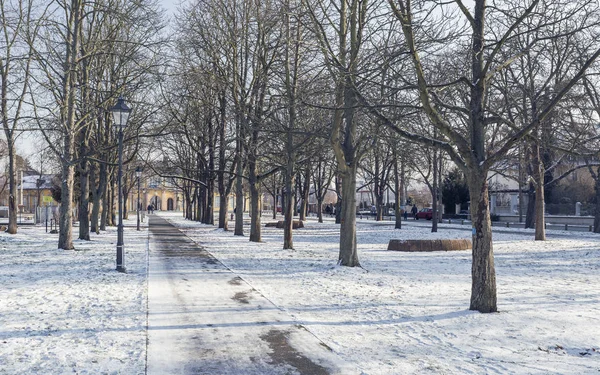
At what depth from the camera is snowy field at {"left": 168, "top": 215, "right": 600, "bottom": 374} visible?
6219mm

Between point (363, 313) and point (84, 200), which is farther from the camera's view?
point (84, 200)

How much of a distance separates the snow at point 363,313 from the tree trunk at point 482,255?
11.5 inches

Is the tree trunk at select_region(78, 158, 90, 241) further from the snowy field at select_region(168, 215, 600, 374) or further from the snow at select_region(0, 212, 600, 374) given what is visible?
the snowy field at select_region(168, 215, 600, 374)

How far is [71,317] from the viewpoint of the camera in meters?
7.99

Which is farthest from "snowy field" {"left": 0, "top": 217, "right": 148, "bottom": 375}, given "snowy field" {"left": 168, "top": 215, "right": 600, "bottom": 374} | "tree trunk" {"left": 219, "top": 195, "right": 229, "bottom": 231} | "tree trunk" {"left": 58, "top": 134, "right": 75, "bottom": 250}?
"tree trunk" {"left": 219, "top": 195, "right": 229, "bottom": 231}

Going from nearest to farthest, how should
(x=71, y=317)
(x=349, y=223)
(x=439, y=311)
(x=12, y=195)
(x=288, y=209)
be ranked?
1. (x=71, y=317)
2. (x=439, y=311)
3. (x=349, y=223)
4. (x=288, y=209)
5. (x=12, y=195)

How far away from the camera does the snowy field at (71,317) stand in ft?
19.2

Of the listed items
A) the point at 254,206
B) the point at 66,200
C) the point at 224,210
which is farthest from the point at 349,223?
the point at 224,210

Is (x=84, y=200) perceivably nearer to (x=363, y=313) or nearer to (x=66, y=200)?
(x=66, y=200)

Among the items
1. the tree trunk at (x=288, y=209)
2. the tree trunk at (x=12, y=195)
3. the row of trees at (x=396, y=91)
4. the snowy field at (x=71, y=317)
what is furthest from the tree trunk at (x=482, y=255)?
the tree trunk at (x=12, y=195)

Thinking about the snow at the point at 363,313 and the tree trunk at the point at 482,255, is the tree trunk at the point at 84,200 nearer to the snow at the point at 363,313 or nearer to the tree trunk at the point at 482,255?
the snow at the point at 363,313

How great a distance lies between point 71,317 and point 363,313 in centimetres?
458

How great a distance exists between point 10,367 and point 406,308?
6.09 metres

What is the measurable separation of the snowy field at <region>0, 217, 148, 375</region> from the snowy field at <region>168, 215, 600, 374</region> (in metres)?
2.51
